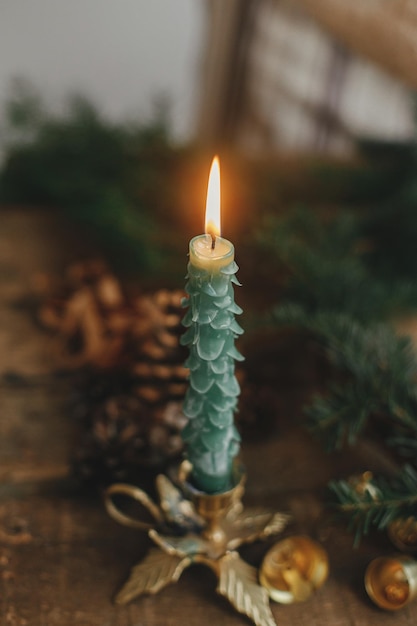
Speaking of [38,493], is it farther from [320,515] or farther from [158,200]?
[158,200]

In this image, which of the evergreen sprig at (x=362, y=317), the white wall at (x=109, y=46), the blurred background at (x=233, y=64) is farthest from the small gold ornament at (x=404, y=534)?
the white wall at (x=109, y=46)

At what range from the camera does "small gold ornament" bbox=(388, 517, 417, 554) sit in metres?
0.56

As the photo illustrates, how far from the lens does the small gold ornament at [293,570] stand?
0.55 m

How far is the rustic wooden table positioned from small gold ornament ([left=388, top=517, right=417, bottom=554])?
0.02 metres

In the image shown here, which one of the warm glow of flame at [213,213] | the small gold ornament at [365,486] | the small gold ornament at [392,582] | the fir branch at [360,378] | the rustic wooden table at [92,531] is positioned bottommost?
the rustic wooden table at [92,531]

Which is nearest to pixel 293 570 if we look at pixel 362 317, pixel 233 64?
pixel 362 317

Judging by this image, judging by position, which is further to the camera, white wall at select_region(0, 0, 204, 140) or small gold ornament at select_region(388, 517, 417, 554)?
white wall at select_region(0, 0, 204, 140)

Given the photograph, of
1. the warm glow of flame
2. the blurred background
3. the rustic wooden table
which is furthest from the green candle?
the blurred background

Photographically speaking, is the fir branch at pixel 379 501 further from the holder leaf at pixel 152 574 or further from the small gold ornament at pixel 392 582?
the holder leaf at pixel 152 574

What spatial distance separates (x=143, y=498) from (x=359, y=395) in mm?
216

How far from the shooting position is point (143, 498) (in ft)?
1.88

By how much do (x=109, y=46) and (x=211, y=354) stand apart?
176 cm

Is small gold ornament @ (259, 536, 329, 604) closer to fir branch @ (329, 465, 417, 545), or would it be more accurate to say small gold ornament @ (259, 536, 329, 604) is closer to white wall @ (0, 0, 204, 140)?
fir branch @ (329, 465, 417, 545)

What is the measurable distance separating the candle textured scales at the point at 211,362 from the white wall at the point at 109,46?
4.90ft
